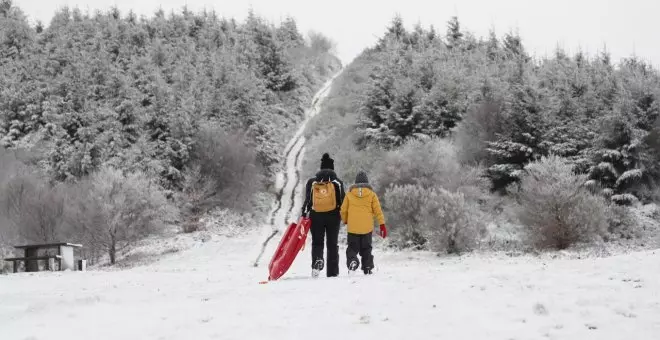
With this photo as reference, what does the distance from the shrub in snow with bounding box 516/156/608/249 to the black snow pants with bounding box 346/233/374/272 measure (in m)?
13.4

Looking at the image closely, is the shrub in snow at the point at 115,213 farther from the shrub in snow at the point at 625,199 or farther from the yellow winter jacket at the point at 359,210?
the shrub in snow at the point at 625,199

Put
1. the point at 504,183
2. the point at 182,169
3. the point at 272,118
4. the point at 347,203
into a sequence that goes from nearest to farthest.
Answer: the point at 347,203, the point at 504,183, the point at 182,169, the point at 272,118

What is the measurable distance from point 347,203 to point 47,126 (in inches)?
1587

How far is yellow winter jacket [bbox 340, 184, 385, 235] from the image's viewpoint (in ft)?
35.7

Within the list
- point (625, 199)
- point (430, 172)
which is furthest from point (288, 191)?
point (625, 199)

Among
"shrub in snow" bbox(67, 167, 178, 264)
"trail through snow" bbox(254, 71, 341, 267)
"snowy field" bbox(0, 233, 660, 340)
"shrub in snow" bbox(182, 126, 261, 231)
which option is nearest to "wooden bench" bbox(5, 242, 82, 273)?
"trail through snow" bbox(254, 71, 341, 267)

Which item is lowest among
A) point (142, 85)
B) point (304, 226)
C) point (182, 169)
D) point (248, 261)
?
point (248, 261)

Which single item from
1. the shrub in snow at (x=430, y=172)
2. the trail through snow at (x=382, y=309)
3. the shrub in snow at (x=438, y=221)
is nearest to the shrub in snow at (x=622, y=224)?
the shrub in snow at (x=438, y=221)

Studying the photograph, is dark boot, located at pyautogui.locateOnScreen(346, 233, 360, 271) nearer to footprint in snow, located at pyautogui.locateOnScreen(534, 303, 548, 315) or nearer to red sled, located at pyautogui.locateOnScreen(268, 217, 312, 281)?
red sled, located at pyautogui.locateOnScreen(268, 217, 312, 281)

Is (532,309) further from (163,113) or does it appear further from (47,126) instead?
(47,126)

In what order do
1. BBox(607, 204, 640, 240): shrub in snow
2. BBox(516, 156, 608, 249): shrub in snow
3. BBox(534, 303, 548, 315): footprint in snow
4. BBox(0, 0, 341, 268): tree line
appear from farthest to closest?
BBox(0, 0, 341, 268): tree line, BBox(607, 204, 640, 240): shrub in snow, BBox(516, 156, 608, 249): shrub in snow, BBox(534, 303, 548, 315): footprint in snow

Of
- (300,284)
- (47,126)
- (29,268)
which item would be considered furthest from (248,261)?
(47,126)

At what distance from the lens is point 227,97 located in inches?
1980

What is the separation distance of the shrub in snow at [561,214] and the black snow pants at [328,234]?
13.8 m
